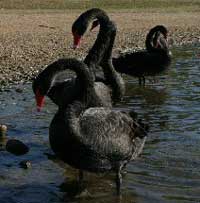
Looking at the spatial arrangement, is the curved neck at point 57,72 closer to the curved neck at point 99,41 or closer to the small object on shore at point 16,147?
the small object on shore at point 16,147

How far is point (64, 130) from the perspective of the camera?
6082mm

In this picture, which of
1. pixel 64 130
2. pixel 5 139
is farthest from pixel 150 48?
pixel 64 130

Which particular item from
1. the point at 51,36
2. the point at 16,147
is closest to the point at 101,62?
the point at 16,147

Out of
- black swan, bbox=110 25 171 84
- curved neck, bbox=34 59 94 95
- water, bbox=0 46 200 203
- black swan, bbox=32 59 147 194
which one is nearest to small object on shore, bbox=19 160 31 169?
water, bbox=0 46 200 203

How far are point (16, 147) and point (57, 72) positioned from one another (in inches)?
86.9

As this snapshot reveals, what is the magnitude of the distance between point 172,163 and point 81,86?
1913mm

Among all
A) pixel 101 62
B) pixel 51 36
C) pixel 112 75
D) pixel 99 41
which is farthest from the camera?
pixel 51 36

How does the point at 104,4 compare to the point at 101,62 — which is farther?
the point at 104,4

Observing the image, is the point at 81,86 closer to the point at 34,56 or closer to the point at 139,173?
the point at 139,173

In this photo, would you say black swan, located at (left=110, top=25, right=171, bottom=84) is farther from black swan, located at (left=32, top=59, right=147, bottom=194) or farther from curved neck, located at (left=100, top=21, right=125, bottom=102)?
black swan, located at (left=32, top=59, right=147, bottom=194)

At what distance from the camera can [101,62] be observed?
948 cm

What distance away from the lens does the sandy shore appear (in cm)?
1574

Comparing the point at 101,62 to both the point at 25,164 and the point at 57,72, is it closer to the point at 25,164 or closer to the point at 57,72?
the point at 25,164

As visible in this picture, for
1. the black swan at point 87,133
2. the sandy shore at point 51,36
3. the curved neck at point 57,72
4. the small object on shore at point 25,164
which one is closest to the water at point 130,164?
the small object on shore at point 25,164
